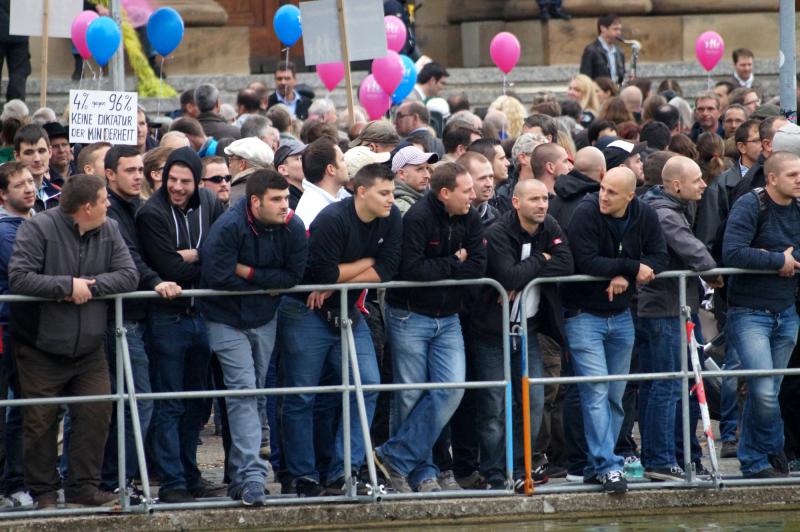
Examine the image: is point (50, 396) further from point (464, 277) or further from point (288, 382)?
point (464, 277)

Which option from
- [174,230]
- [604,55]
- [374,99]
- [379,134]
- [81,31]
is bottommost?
[174,230]

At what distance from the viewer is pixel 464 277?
9.29 meters

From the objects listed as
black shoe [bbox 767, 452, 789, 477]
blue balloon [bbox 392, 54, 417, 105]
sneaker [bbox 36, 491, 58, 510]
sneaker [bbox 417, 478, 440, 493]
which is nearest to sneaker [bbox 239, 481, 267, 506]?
sneaker [bbox 417, 478, 440, 493]

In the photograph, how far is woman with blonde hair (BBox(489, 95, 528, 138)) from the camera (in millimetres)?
14109

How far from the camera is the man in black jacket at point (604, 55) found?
18.8 meters

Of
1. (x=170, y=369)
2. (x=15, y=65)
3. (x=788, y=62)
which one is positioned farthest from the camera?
(x=15, y=65)

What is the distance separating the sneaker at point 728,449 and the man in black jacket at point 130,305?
3.77 meters

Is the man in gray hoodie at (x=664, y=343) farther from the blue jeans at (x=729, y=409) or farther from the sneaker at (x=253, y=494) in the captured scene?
the sneaker at (x=253, y=494)

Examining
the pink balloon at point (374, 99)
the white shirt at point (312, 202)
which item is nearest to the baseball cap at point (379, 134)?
the white shirt at point (312, 202)

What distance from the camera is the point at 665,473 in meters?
9.80

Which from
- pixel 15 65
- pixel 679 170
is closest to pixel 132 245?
pixel 679 170

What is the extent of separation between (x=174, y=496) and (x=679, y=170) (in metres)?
3.59

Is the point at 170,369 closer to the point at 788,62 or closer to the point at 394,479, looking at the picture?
the point at 394,479

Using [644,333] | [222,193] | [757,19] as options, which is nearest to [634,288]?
[644,333]
